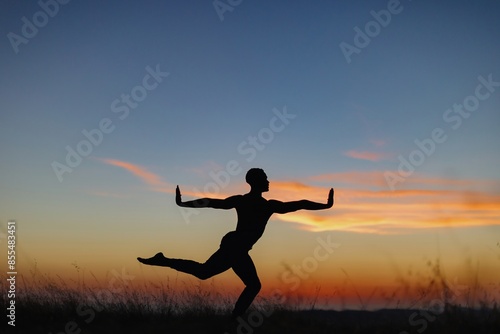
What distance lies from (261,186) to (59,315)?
4.72 m

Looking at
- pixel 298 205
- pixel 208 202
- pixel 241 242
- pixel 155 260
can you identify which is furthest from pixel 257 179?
pixel 155 260

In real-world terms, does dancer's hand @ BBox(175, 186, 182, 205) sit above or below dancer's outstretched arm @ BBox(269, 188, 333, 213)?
above

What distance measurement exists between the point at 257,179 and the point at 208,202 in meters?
0.95

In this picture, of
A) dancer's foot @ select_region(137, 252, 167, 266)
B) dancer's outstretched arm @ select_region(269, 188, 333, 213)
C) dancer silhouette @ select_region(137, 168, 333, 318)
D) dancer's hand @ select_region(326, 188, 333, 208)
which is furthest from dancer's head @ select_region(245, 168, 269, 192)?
dancer's foot @ select_region(137, 252, 167, 266)

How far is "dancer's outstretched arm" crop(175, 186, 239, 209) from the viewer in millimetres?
10289

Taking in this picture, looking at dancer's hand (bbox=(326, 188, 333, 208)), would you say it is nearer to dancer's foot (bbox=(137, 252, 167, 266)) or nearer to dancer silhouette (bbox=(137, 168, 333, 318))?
dancer silhouette (bbox=(137, 168, 333, 318))

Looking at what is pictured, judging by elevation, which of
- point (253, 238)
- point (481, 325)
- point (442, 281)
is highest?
point (253, 238)

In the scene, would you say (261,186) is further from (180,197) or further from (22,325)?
(22,325)

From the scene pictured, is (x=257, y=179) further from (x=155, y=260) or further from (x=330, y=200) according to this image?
(x=155, y=260)

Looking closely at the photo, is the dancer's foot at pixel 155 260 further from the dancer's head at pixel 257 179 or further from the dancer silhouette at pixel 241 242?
the dancer's head at pixel 257 179

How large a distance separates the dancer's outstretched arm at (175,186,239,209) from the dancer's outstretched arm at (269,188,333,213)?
0.71 m

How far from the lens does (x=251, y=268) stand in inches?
404

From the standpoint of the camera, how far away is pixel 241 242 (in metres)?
10.3

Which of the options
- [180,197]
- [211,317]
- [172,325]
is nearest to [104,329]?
[172,325]
